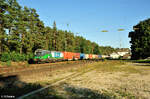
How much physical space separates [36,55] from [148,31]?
4044cm

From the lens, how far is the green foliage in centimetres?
4412

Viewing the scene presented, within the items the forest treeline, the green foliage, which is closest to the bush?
the forest treeline

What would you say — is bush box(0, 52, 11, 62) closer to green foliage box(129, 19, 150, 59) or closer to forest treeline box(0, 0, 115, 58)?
forest treeline box(0, 0, 115, 58)

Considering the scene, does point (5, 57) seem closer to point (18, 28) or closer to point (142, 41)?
point (18, 28)

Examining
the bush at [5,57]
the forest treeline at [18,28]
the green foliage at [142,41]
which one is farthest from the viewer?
the green foliage at [142,41]

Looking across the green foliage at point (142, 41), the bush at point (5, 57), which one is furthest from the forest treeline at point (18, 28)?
the green foliage at point (142, 41)

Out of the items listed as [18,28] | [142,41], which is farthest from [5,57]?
[142,41]

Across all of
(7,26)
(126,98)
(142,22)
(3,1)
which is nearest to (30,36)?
(7,26)

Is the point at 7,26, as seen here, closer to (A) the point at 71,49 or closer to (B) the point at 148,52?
(B) the point at 148,52

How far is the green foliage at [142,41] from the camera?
4412 centimetres

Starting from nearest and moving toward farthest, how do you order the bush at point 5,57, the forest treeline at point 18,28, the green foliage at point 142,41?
1. the bush at point 5,57
2. the forest treeline at point 18,28
3. the green foliage at point 142,41

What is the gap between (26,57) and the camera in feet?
106

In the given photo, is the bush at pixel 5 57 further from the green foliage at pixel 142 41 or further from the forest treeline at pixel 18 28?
the green foliage at pixel 142 41

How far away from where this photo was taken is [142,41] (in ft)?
147
